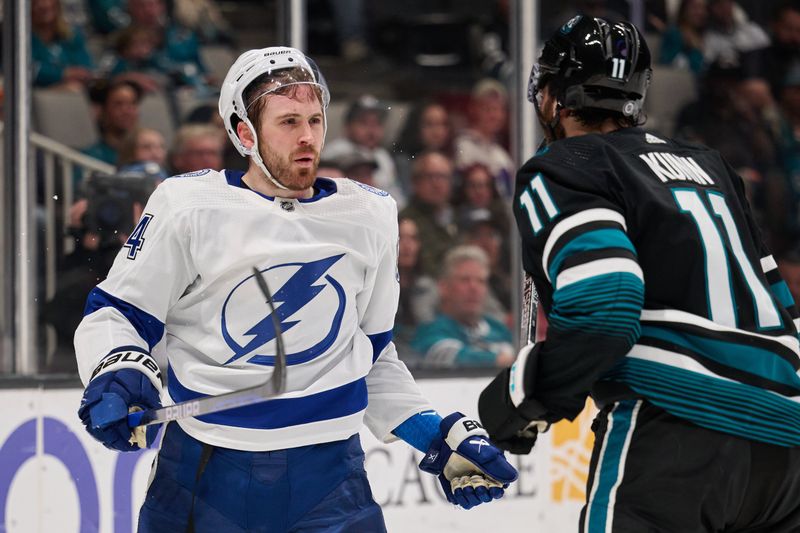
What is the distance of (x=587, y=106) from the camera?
194 centimetres

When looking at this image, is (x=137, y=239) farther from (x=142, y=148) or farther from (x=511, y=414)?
(x=142, y=148)

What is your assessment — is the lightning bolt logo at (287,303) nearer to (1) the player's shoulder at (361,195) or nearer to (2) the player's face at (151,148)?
(1) the player's shoulder at (361,195)

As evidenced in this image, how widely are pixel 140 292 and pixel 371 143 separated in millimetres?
2607

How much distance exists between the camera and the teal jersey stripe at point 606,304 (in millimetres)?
1668

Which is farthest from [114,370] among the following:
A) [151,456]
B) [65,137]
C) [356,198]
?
[65,137]

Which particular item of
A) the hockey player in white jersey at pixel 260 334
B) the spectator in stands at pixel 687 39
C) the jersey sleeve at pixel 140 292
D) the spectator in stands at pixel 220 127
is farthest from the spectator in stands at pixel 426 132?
the jersey sleeve at pixel 140 292

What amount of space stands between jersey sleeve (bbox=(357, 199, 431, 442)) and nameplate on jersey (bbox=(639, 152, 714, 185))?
0.60 meters

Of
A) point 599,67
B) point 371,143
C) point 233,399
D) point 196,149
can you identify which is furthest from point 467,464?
point 371,143

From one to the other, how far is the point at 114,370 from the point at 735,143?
3727mm

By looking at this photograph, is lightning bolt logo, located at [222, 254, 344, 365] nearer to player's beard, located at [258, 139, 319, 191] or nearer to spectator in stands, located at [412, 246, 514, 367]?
player's beard, located at [258, 139, 319, 191]

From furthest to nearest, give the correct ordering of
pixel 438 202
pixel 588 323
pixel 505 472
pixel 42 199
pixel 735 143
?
1. pixel 735 143
2. pixel 438 202
3. pixel 42 199
4. pixel 505 472
5. pixel 588 323

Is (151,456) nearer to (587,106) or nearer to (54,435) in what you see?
(54,435)

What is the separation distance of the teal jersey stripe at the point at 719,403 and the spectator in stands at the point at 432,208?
252cm

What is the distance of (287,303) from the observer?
213cm
